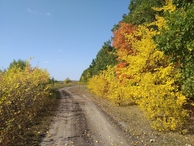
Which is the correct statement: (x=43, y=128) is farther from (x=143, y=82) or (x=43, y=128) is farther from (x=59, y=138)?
(x=143, y=82)

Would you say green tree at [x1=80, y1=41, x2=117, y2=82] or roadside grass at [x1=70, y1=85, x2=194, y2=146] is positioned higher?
green tree at [x1=80, y1=41, x2=117, y2=82]

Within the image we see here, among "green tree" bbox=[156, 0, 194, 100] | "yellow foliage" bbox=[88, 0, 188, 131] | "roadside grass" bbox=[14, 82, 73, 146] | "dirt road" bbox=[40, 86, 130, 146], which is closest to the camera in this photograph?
"green tree" bbox=[156, 0, 194, 100]

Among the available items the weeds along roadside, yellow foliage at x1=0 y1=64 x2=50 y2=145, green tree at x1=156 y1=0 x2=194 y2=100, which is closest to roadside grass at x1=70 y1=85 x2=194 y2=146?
green tree at x1=156 y1=0 x2=194 y2=100

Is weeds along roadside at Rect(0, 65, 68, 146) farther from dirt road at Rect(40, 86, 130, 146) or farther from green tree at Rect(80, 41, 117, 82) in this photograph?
green tree at Rect(80, 41, 117, 82)

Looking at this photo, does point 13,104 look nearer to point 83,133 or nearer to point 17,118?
point 17,118

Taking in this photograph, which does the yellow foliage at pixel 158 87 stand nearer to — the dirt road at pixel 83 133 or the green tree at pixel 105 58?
the dirt road at pixel 83 133

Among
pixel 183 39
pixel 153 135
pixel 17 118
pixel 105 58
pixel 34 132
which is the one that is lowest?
pixel 153 135

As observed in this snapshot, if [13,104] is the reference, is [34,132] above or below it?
below

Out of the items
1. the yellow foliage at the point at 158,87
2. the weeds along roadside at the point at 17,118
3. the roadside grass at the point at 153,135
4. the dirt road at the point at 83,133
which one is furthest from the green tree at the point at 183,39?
the weeds along roadside at the point at 17,118

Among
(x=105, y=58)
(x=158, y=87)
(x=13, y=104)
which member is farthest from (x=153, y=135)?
(x=105, y=58)

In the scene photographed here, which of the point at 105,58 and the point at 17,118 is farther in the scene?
the point at 105,58

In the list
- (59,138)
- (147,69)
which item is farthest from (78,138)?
(147,69)

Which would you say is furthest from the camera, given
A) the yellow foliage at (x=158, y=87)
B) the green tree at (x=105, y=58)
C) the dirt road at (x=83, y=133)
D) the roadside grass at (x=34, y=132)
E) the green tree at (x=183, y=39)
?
the green tree at (x=105, y=58)

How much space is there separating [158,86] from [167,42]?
2657 millimetres
